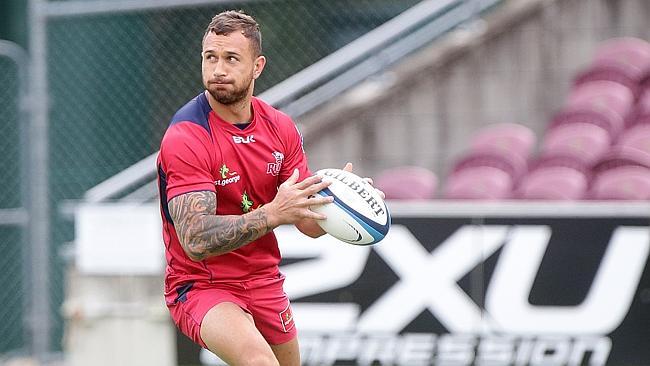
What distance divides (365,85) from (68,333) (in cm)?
310

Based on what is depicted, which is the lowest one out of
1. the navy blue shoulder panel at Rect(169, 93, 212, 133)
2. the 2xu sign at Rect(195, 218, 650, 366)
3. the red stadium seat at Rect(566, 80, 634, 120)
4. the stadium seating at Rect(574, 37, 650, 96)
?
the 2xu sign at Rect(195, 218, 650, 366)

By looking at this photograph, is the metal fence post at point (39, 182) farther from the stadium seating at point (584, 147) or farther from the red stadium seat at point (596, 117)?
the red stadium seat at point (596, 117)

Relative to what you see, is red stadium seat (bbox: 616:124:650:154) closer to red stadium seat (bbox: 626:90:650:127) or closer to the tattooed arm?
red stadium seat (bbox: 626:90:650:127)

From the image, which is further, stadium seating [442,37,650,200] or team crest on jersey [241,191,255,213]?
stadium seating [442,37,650,200]

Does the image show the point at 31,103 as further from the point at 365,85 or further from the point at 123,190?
the point at 365,85

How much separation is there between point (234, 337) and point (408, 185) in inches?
164

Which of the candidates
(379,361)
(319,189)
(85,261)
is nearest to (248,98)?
(319,189)

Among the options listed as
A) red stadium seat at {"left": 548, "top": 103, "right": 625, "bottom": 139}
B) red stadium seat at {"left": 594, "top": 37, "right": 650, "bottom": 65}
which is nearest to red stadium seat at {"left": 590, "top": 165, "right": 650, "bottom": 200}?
red stadium seat at {"left": 548, "top": 103, "right": 625, "bottom": 139}

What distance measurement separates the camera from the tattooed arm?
497cm

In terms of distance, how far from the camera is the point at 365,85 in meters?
10.1

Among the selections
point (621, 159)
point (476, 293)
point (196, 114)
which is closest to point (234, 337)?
point (196, 114)

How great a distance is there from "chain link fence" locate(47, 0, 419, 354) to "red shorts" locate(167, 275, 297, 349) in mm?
4294

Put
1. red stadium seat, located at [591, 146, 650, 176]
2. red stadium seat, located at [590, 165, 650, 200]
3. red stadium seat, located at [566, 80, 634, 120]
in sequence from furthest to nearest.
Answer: red stadium seat, located at [566, 80, 634, 120], red stadium seat, located at [591, 146, 650, 176], red stadium seat, located at [590, 165, 650, 200]

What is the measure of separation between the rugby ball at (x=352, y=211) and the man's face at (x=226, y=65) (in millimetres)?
517
